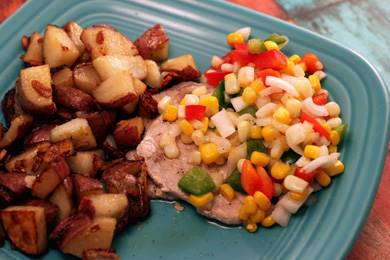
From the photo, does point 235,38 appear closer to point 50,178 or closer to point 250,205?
point 250,205

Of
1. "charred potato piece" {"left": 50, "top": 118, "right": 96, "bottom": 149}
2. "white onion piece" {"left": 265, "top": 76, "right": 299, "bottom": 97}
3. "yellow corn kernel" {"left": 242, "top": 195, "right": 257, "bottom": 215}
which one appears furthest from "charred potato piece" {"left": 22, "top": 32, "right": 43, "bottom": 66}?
"yellow corn kernel" {"left": 242, "top": 195, "right": 257, "bottom": 215}

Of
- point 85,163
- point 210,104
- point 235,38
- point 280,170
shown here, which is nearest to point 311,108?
point 280,170

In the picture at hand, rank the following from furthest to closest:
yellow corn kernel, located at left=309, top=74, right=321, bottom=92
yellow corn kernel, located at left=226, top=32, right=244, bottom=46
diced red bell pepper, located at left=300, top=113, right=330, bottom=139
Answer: yellow corn kernel, located at left=226, top=32, right=244, bottom=46 → yellow corn kernel, located at left=309, top=74, right=321, bottom=92 → diced red bell pepper, located at left=300, top=113, right=330, bottom=139

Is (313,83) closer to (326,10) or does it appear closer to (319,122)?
(319,122)

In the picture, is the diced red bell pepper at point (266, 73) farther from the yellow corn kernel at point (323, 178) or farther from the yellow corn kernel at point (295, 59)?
the yellow corn kernel at point (323, 178)

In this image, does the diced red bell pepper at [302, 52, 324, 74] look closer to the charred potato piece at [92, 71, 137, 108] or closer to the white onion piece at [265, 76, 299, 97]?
the white onion piece at [265, 76, 299, 97]

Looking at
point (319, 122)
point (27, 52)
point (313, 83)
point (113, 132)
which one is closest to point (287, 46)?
point (313, 83)
